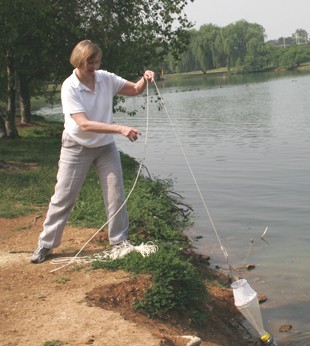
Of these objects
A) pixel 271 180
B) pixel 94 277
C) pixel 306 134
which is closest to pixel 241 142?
pixel 306 134

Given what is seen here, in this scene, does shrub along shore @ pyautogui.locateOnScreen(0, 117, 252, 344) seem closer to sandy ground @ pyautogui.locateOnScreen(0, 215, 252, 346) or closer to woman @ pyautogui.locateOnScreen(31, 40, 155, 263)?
sandy ground @ pyautogui.locateOnScreen(0, 215, 252, 346)

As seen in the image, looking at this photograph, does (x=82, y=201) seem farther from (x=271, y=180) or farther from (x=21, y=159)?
(x=271, y=180)

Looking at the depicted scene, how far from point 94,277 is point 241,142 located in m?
18.3

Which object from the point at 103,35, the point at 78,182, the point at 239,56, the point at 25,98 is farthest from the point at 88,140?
the point at 239,56

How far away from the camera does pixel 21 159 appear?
15.0 meters

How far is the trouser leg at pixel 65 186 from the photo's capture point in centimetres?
632

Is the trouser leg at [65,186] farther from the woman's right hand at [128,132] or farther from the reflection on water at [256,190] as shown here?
the reflection on water at [256,190]

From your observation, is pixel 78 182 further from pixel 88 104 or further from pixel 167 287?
pixel 167 287

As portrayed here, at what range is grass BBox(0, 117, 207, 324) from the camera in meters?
5.57

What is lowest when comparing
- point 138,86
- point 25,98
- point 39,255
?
point 39,255

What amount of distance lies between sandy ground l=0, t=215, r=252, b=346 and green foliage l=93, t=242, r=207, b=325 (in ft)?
0.39

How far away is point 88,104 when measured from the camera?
6086 millimetres

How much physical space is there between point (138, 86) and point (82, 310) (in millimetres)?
2589

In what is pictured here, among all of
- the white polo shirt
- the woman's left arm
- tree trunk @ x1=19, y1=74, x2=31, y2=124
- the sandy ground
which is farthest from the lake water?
tree trunk @ x1=19, y1=74, x2=31, y2=124
